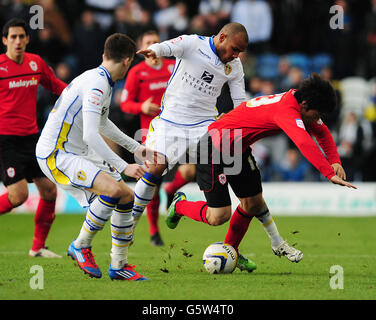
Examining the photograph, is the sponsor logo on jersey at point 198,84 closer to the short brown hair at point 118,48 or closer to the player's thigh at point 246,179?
the player's thigh at point 246,179

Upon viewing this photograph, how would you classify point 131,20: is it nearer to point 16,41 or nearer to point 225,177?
point 16,41

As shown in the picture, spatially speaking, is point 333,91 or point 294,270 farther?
point 294,270

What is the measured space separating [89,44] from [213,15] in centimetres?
284

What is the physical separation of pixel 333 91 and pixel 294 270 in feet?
6.42

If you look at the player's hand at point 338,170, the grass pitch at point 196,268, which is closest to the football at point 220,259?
the grass pitch at point 196,268

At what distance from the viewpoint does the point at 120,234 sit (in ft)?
20.0

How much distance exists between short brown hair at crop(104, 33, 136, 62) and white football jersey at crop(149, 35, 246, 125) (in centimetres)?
111

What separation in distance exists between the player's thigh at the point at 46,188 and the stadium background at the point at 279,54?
480cm

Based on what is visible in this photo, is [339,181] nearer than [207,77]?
Yes

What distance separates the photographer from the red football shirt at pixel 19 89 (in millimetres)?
7727

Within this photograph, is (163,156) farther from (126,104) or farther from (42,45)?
(42,45)

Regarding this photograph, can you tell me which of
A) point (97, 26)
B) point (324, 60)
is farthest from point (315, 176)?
point (97, 26)

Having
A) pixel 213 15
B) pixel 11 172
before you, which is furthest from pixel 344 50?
pixel 11 172

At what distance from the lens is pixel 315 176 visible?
14.0 m
